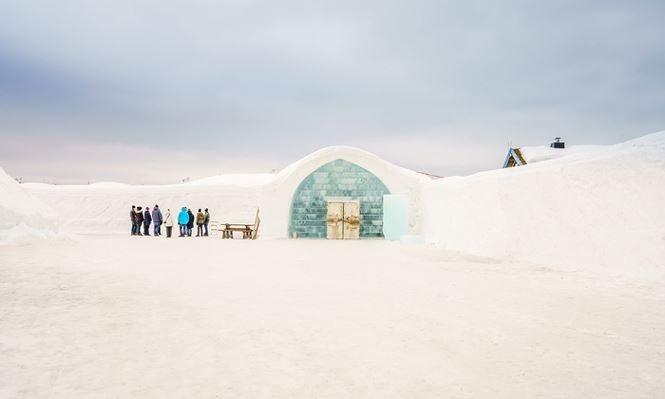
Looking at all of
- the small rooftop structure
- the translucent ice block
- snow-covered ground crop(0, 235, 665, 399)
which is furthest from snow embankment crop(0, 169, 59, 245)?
the small rooftop structure

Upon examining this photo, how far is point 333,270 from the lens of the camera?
847 centimetres

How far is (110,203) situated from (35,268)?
20.8 metres

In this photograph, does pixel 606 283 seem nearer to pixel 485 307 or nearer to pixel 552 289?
pixel 552 289

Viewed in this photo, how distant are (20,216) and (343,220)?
11250 millimetres

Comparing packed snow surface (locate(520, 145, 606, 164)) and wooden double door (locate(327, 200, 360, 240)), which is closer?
wooden double door (locate(327, 200, 360, 240))

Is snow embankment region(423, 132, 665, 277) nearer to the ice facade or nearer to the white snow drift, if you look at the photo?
the white snow drift

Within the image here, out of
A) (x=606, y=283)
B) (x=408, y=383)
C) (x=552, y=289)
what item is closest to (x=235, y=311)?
(x=408, y=383)

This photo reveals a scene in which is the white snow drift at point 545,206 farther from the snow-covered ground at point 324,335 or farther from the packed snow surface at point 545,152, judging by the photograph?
the packed snow surface at point 545,152

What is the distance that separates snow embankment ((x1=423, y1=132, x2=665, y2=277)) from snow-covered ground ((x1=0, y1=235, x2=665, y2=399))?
1.42 meters

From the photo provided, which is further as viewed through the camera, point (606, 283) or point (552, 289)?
point (606, 283)

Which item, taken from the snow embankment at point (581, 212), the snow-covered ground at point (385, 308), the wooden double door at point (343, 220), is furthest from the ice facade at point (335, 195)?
the snow-covered ground at point (385, 308)

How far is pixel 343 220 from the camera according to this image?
1814cm

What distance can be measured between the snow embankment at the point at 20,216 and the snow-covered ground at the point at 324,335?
18.4ft

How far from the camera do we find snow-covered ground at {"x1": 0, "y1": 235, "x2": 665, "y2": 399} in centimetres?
299
